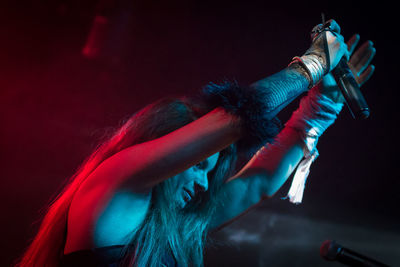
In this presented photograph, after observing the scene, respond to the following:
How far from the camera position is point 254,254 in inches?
65.6

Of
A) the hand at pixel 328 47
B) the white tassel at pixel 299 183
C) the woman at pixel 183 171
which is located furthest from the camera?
the white tassel at pixel 299 183

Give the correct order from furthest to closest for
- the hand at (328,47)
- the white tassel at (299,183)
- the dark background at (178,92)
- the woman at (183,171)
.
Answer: the dark background at (178,92), the white tassel at (299,183), the hand at (328,47), the woman at (183,171)

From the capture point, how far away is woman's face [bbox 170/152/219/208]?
2.57 ft

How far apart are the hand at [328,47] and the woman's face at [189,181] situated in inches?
15.3

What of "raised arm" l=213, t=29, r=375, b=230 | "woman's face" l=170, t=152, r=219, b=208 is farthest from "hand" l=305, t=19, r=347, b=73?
"woman's face" l=170, t=152, r=219, b=208

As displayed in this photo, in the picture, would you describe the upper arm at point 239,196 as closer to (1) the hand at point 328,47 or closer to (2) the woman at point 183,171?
(2) the woman at point 183,171

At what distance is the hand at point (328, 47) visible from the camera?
743 millimetres

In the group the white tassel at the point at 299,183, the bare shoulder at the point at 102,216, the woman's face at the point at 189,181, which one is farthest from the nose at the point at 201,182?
the white tassel at the point at 299,183

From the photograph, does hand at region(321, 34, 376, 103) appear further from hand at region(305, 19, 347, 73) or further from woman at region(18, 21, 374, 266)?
hand at region(305, 19, 347, 73)

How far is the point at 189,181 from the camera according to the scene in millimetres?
793

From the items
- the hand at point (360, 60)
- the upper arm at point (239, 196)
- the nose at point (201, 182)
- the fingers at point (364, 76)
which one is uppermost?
the hand at point (360, 60)

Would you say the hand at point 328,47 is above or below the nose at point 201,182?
above

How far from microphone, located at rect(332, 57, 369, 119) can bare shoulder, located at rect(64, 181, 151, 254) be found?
58cm

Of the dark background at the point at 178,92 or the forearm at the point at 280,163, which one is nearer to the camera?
the forearm at the point at 280,163
